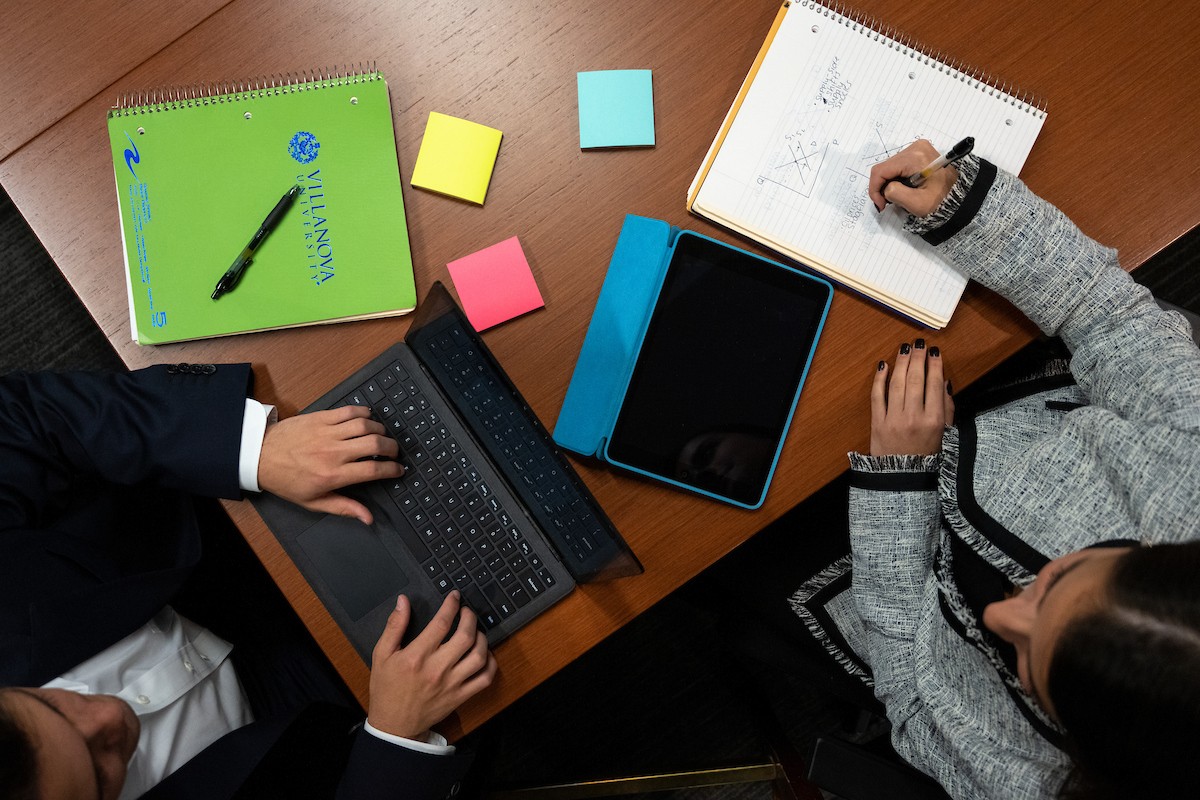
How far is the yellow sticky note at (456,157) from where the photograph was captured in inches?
33.7

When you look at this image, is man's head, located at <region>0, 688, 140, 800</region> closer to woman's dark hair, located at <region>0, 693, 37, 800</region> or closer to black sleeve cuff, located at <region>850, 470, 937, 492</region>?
woman's dark hair, located at <region>0, 693, 37, 800</region>

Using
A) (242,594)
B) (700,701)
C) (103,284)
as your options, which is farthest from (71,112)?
(700,701)

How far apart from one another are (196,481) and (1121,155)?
44.0 inches

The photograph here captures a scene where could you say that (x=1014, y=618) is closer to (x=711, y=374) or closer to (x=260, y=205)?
(x=711, y=374)

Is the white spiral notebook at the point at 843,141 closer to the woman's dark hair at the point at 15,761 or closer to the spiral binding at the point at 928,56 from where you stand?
the spiral binding at the point at 928,56

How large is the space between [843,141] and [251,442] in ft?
2.45

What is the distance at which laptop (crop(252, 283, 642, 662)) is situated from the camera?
80 cm

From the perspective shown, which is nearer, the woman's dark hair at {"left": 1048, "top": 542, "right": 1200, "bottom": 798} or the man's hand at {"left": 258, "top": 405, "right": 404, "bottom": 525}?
the woman's dark hair at {"left": 1048, "top": 542, "right": 1200, "bottom": 798}

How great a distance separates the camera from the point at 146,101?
33.6 inches

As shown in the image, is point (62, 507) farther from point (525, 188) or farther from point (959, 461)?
point (959, 461)

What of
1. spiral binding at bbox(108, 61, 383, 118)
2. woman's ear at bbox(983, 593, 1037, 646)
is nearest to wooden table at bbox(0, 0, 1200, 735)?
spiral binding at bbox(108, 61, 383, 118)

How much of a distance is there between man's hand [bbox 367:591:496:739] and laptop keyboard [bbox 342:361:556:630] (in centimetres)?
3

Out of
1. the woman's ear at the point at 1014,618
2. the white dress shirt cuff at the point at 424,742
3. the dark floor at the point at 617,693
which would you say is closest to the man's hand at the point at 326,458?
the white dress shirt cuff at the point at 424,742

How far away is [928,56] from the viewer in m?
0.87
